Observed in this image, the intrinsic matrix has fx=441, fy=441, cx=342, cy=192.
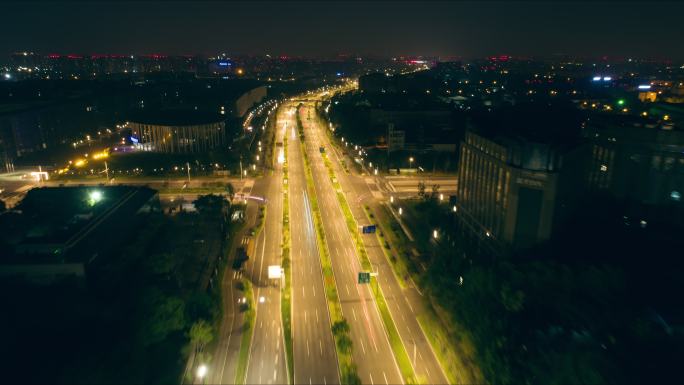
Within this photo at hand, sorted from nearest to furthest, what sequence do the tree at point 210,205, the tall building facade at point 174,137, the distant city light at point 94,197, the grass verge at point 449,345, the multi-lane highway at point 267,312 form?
the grass verge at point 449,345 < the multi-lane highway at point 267,312 < the distant city light at point 94,197 < the tree at point 210,205 < the tall building facade at point 174,137

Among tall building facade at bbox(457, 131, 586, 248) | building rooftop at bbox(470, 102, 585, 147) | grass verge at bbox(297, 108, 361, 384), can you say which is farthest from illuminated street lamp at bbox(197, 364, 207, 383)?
building rooftop at bbox(470, 102, 585, 147)

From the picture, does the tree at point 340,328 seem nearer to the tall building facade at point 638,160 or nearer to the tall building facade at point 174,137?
the tall building facade at point 638,160

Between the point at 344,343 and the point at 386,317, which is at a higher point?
the point at 344,343

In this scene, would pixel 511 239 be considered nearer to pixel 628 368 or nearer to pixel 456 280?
pixel 456 280

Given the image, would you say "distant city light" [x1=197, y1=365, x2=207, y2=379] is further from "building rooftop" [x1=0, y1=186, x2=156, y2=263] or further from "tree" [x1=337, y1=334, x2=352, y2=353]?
"building rooftop" [x1=0, y1=186, x2=156, y2=263]

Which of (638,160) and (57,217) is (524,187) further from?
(57,217)

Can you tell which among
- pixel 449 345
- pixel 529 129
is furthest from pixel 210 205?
pixel 529 129

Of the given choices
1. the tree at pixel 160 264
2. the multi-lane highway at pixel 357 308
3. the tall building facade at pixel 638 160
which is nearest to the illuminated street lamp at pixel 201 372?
the multi-lane highway at pixel 357 308

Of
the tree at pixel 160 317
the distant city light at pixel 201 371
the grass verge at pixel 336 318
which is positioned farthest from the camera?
the tree at pixel 160 317
